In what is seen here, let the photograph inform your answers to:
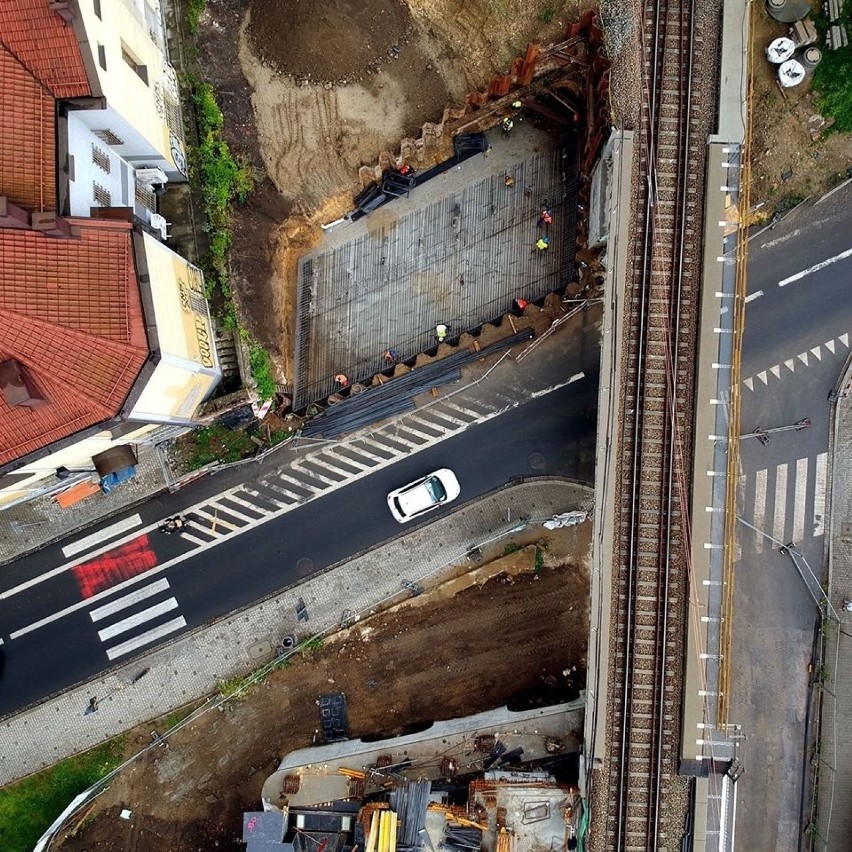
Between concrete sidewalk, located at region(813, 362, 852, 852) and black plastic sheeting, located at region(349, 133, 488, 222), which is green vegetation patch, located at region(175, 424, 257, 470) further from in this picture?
concrete sidewalk, located at region(813, 362, 852, 852)

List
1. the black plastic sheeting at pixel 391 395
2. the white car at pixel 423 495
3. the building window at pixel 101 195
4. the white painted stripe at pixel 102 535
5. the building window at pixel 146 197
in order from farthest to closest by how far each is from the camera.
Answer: the black plastic sheeting at pixel 391 395, the white painted stripe at pixel 102 535, the white car at pixel 423 495, the building window at pixel 146 197, the building window at pixel 101 195

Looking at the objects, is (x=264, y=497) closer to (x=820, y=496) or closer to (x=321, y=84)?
(x=321, y=84)

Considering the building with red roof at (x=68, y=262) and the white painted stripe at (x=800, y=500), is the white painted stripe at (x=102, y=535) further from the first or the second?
the white painted stripe at (x=800, y=500)

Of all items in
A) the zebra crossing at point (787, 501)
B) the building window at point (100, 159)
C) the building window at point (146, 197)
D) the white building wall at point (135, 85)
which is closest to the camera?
the white building wall at point (135, 85)

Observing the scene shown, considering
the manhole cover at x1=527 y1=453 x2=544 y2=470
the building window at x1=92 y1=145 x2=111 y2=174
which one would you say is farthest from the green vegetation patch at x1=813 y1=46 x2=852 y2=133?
the building window at x1=92 y1=145 x2=111 y2=174

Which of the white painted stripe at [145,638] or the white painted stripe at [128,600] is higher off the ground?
the white painted stripe at [128,600]

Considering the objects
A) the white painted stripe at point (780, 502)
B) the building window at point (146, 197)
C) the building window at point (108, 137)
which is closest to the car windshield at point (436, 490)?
the white painted stripe at point (780, 502)
